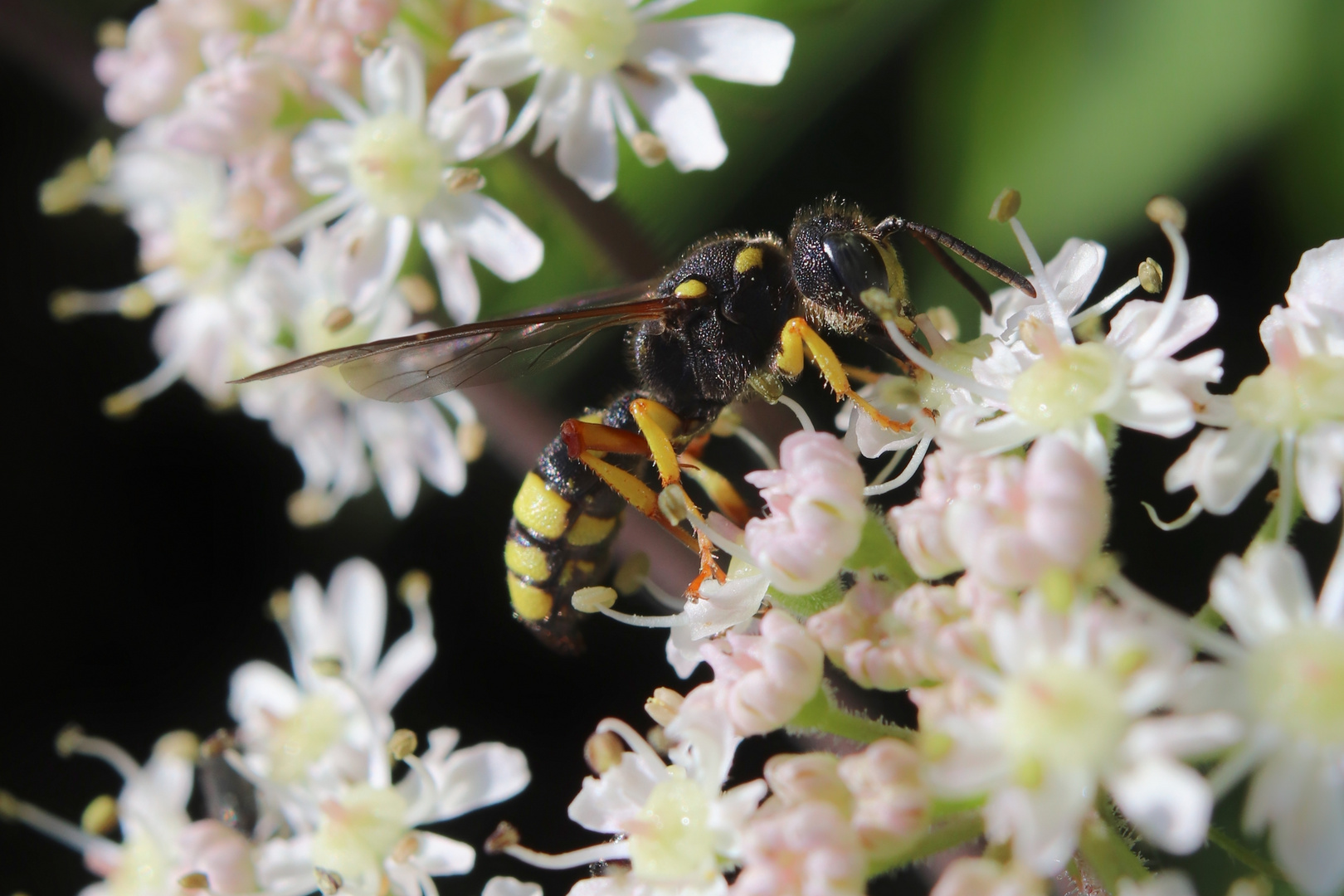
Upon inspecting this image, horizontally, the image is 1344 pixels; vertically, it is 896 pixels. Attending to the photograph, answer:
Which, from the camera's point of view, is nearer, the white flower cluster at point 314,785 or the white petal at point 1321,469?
the white petal at point 1321,469

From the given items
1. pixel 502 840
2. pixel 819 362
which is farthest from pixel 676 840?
pixel 819 362

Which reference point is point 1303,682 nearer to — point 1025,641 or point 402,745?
point 1025,641

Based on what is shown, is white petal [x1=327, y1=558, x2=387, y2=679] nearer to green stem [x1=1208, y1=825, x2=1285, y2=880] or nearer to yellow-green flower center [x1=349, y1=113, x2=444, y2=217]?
yellow-green flower center [x1=349, y1=113, x2=444, y2=217]

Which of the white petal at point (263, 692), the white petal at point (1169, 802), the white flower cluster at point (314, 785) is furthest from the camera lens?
the white petal at point (263, 692)

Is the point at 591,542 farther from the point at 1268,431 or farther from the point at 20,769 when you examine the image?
the point at 20,769

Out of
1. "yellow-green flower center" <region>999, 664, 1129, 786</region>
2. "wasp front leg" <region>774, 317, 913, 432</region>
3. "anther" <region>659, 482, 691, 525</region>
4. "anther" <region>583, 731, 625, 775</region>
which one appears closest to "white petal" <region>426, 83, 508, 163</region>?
"wasp front leg" <region>774, 317, 913, 432</region>

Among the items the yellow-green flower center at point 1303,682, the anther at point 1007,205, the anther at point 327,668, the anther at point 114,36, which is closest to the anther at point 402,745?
the anther at point 327,668

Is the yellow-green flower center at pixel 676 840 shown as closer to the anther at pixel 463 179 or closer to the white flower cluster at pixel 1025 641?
the white flower cluster at pixel 1025 641
